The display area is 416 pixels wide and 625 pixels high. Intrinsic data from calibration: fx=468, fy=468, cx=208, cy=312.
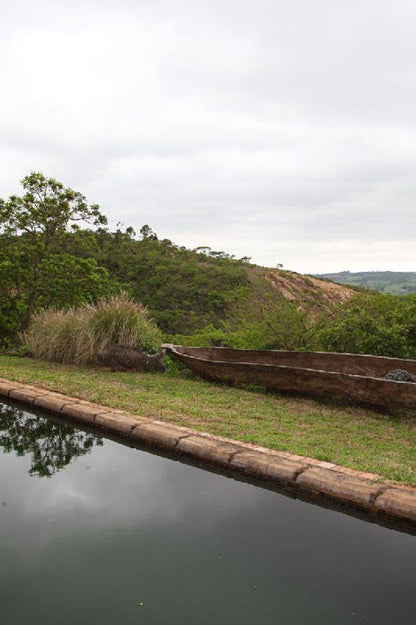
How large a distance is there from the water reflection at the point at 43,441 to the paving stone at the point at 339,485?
1562mm

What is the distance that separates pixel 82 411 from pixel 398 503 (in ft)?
8.36

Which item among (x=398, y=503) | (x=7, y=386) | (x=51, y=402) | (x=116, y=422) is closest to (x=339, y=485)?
(x=398, y=503)

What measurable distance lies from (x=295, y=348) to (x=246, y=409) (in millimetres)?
2713

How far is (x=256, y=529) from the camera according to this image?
2250mm

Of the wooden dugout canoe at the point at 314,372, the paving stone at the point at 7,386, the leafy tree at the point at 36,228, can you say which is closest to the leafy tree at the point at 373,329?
the wooden dugout canoe at the point at 314,372

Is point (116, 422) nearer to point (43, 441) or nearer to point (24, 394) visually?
point (43, 441)

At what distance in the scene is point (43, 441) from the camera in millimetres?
3518

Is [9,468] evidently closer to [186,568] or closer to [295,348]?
[186,568]

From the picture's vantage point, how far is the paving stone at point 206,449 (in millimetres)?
2910

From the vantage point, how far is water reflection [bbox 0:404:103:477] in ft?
10.2

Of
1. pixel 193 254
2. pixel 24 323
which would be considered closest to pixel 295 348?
pixel 24 323

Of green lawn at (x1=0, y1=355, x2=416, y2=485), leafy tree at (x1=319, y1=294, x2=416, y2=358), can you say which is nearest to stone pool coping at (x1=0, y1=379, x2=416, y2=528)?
green lawn at (x1=0, y1=355, x2=416, y2=485)

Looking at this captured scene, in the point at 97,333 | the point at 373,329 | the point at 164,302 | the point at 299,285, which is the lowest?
the point at 97,333

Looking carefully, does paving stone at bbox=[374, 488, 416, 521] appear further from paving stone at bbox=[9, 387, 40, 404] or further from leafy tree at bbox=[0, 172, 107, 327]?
leafy tree at bbox=[0, 172, 107, 327]
